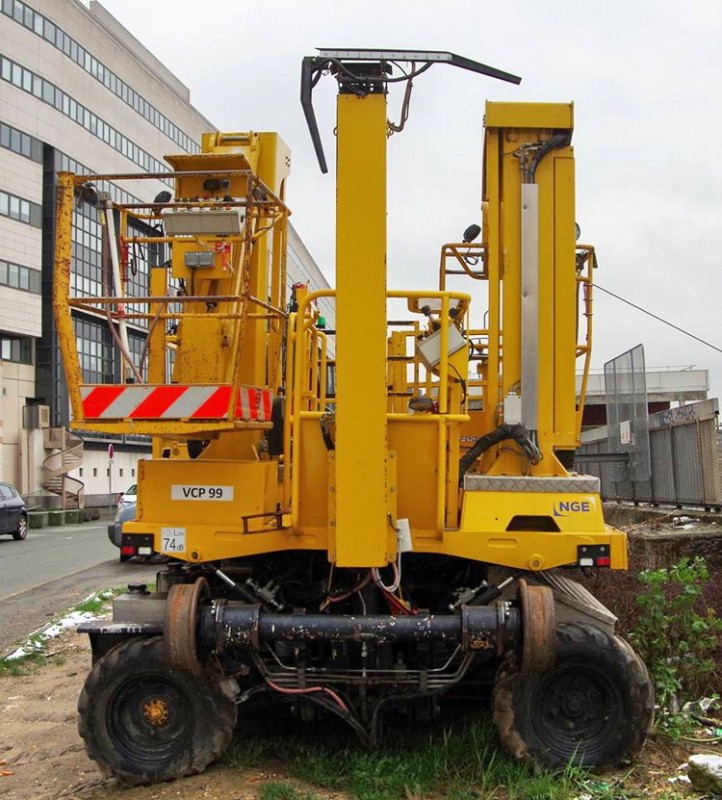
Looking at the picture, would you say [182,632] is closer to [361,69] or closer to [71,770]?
[71,770]

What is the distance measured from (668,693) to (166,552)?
331 centimetres

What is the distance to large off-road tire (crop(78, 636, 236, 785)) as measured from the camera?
192 inches

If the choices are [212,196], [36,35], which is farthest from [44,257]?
[212,196]

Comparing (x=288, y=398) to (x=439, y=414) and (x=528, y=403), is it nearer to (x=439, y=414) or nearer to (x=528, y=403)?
(x=439, y=414)

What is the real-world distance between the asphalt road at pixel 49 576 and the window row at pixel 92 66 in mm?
29109

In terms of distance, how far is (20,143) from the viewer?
42.2m

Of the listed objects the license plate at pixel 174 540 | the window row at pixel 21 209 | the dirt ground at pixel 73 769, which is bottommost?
the dirt ground at pixel 73 769

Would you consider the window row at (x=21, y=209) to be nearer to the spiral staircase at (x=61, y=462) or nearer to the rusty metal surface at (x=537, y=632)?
the spiral staircase at (x=61, y=462)

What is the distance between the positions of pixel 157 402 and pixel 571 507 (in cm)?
233

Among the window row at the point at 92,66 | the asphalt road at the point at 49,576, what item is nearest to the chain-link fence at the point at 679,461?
the asphalt road at the point at 49,576

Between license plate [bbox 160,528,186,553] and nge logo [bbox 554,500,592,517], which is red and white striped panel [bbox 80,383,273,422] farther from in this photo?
nge logo [bbox 554,500,592,517]

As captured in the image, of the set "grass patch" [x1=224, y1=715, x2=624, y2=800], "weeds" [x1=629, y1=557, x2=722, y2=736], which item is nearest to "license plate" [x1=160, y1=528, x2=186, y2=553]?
"grass patch" [x1=224, y1=715, x2=624, y2=800]

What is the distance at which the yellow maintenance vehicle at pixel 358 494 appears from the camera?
468 centimetres

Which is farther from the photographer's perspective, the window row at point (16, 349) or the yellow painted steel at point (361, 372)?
the window row at point (16, 349)
